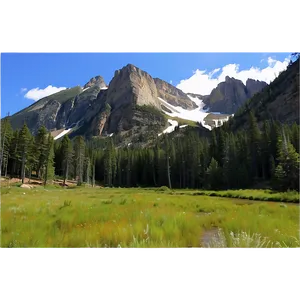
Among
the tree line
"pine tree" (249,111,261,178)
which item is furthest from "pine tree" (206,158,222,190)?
"pine tree" (249,111,261,178)

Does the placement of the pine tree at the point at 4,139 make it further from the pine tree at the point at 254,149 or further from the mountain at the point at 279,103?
the mountain at the point at 279,103

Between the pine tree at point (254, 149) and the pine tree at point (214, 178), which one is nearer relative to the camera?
the pine tree at point (214, 178)

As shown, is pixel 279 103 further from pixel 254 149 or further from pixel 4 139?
pixel 4 139

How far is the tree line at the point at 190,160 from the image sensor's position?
3697 centimetres

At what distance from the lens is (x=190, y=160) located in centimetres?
6081

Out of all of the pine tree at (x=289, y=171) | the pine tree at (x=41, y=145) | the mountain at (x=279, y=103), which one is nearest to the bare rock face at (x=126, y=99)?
the mountain at (x=279, y=103)

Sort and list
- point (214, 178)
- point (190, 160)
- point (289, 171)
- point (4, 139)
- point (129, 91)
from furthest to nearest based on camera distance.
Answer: point (129, 91) < point (190, 160) < point (214, 178) < point (4, 139) < point (289, 171)

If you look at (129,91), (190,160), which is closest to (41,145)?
(190,160)

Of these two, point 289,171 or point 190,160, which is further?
point 190,160

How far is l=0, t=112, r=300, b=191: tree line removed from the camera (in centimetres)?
3697

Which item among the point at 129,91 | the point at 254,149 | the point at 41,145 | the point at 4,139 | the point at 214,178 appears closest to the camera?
the point at 4,139

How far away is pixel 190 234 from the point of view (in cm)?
614
